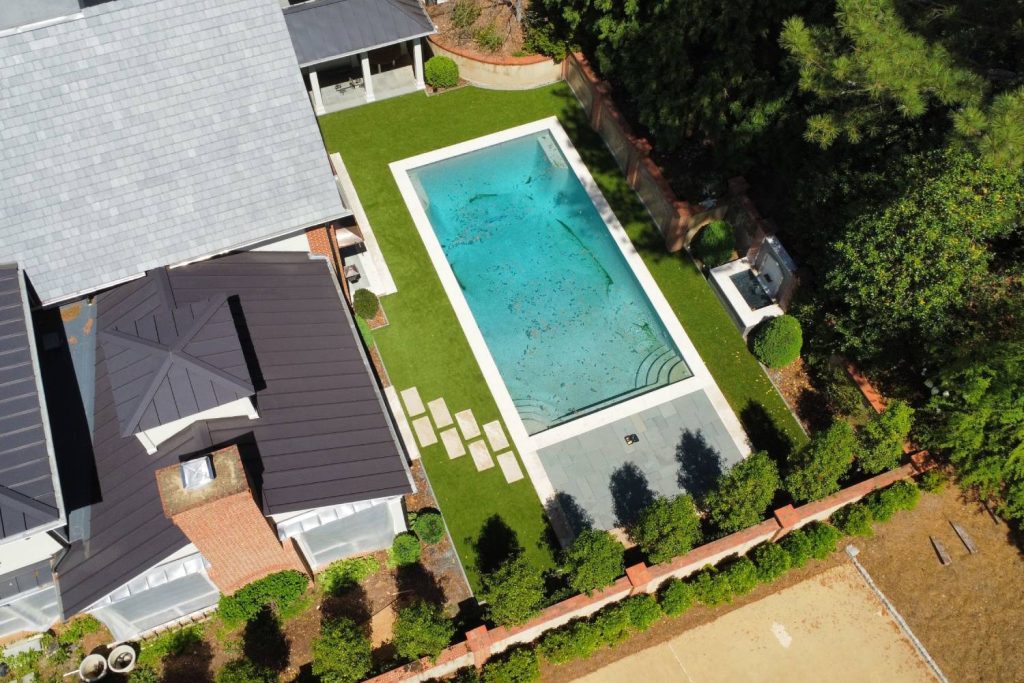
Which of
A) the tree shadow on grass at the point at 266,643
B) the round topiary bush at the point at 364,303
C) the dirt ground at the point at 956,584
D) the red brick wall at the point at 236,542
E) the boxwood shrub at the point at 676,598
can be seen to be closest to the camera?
the red brick wall at the point at 236,542

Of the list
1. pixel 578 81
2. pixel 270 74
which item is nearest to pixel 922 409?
pixel 578 81

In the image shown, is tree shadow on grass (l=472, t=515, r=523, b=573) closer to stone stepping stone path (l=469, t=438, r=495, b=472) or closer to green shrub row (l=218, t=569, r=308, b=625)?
stone stepping stone path (l=469, t=438, r=495, b=472)

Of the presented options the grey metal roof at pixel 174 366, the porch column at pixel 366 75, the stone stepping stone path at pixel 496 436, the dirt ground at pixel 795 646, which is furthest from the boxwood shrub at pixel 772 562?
the porch column at pixel 366 75

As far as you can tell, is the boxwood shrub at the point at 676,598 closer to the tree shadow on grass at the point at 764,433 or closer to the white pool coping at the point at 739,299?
the tree shadow on grass at the point at 764,433

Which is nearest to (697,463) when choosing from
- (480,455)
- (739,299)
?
(739,299)

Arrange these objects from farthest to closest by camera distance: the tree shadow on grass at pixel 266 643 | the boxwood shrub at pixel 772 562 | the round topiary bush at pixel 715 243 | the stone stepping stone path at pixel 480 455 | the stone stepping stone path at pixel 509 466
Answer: the round topiary bush at pixel 715 243
the stone stepping stone path at pixel 480 455
the stone stepping stone path at pixel 509 466
the boxwood shrub at pixel 772 562
the tree shadow on grass at pixel 266 643

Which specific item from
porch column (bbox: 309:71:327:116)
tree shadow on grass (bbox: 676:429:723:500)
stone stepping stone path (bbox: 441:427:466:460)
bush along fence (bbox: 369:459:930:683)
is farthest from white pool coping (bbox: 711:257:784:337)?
porch column (bbox: 309:71:327:116)

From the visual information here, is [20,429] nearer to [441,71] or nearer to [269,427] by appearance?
[269,427]
